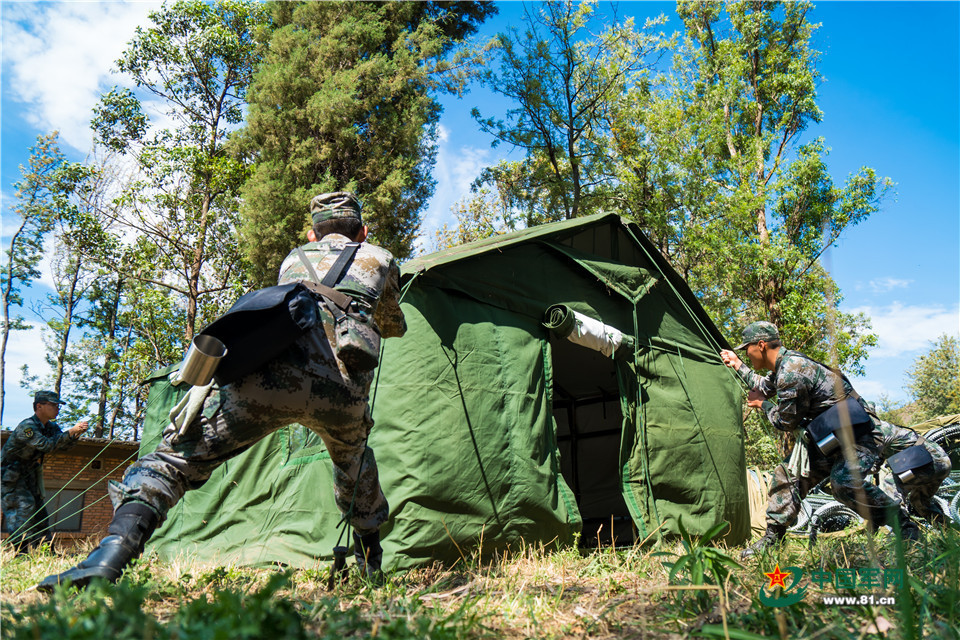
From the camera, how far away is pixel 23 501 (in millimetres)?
5801

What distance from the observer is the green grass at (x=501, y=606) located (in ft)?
3.97

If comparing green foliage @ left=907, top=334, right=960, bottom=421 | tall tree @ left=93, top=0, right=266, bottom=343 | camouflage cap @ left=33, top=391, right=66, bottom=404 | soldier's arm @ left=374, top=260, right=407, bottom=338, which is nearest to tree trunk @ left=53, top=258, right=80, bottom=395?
tall tree @ left=93, top=0, right=266, bottom=343

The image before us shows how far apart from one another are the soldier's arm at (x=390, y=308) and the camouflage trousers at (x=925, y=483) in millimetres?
3488

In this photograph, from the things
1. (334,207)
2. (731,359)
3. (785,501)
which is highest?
(334,207)

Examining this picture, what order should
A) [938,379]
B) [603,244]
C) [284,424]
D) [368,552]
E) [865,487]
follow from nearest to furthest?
[284,424]
[368,552]
[865,487]
[603,244]
[938,379]

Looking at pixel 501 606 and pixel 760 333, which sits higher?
pixel 760 333

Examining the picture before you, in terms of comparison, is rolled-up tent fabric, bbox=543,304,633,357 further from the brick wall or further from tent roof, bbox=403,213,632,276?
the brick wall

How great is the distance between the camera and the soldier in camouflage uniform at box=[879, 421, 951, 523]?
4.14 metres

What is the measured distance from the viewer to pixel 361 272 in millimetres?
2684

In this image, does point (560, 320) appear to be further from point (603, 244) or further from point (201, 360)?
point (201, 360)

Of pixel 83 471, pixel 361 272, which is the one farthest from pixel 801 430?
pixel 83 471

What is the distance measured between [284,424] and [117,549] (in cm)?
66

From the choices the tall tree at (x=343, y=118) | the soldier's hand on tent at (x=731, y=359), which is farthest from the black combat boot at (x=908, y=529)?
the tall tree at (x=343, y=118)

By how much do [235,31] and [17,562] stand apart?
52.5ft
